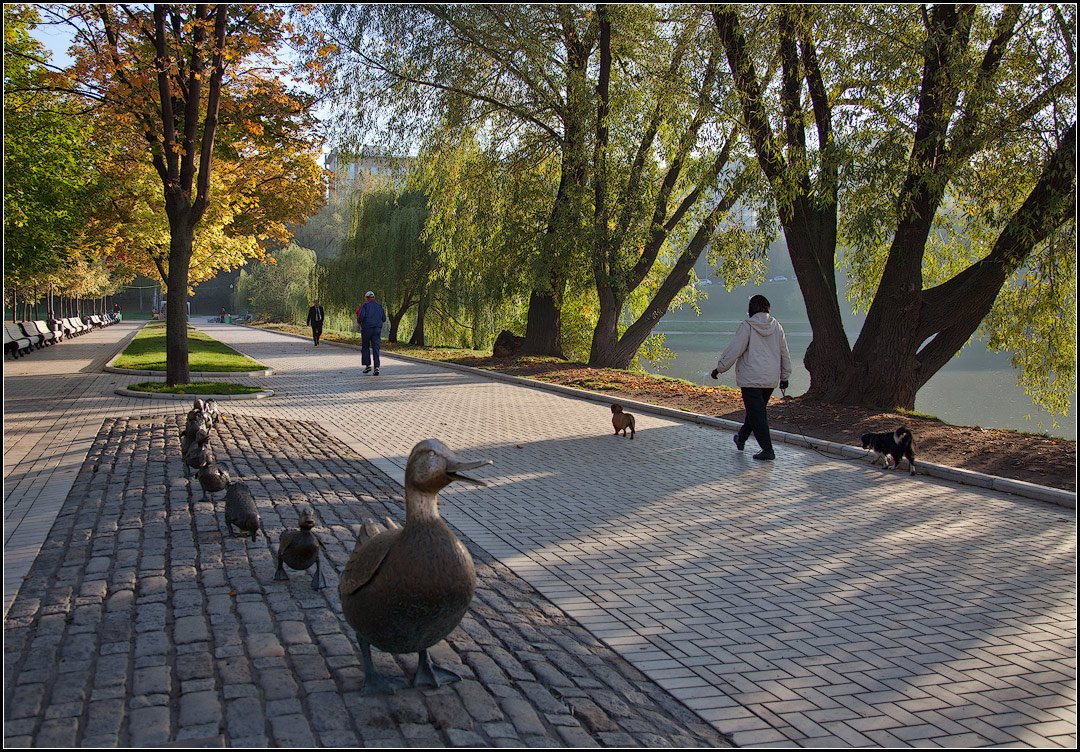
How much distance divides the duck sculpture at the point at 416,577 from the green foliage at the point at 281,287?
4685 cm

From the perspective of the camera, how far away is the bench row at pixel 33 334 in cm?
2397

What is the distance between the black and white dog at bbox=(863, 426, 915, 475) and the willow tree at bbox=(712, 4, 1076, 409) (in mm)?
3612

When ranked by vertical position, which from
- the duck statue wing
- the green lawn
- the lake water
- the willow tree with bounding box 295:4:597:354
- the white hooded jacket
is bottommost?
the lake water

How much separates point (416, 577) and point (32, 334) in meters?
29.5

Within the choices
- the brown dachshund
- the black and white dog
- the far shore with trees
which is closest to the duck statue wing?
the black and white dog

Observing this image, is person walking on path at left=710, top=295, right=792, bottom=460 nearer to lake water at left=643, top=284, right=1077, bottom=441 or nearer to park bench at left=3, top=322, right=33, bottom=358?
lake water at left=643, top=284, right=1077, bottom=441

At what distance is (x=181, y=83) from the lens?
47.0 ft

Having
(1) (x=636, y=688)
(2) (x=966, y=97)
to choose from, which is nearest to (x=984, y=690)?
(1) (x=636, y=688)

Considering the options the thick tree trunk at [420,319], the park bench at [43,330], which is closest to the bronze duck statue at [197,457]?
the park bench at [43,330]

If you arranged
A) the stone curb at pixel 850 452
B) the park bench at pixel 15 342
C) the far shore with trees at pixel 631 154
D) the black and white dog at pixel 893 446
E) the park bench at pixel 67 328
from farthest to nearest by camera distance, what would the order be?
the park bench at pixel 67 328 → the park bench at pixel 15 342 → the far shore with trees at pixel 631 154 → the black and white dog at pixel 893 446 → the stone curb at pixel 850 452

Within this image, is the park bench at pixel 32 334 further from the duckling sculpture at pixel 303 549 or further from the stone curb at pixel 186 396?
the duckling sculpture at pixel 303 549

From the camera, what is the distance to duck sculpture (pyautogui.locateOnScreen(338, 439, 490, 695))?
338cm

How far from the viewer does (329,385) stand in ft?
59.7

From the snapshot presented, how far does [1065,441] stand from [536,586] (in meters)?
8.79
